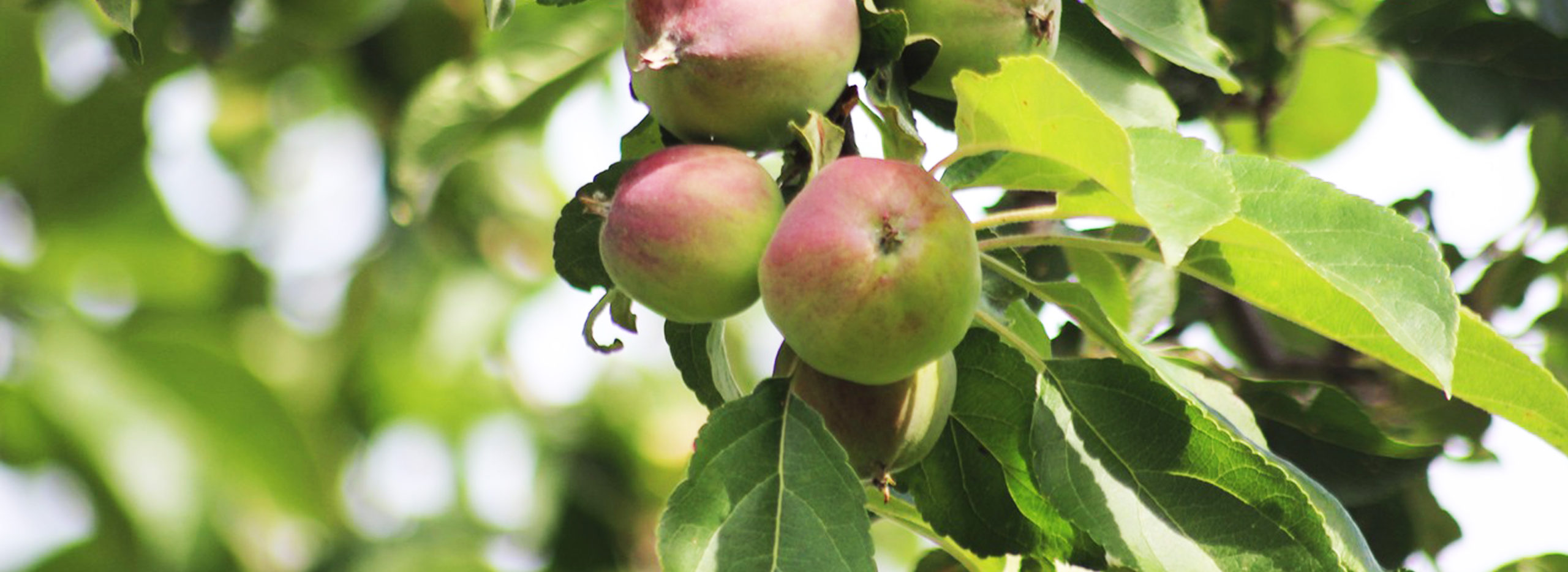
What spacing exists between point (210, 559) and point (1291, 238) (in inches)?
79.6

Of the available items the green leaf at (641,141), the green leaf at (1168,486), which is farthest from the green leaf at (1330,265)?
the green leaf at (641,141)

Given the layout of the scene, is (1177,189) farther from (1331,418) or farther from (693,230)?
(1331,418)

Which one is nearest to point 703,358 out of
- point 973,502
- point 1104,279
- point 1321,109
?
point 973,502

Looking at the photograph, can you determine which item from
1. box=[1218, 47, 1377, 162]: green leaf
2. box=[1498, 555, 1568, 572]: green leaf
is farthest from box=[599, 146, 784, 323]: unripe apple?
box=[1218, 47, 1377, 162]: green leaf

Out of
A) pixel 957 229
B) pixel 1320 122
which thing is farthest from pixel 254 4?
pixel 957 229

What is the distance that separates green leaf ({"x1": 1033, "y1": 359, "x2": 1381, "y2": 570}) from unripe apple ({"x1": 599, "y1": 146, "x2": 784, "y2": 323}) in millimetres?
271

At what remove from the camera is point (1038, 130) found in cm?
96

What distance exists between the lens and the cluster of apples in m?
0.94

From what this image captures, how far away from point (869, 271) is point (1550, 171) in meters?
1.74

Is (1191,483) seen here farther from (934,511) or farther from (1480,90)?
(1480,90)

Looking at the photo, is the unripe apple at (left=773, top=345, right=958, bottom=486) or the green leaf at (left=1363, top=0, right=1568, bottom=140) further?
the green leaf at (left=1363, top=0, right=1568, bottom=140)

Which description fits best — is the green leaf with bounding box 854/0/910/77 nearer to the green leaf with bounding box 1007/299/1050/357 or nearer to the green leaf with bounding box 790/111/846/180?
the green leaf with bounding box 790/111/846/180

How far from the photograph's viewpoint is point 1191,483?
1.09m

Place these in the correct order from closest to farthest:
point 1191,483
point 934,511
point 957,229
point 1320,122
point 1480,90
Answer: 1. point 957,229
2. point 1191,483
3. point 934,511
4. point 1480,90
5. point 1320,122
